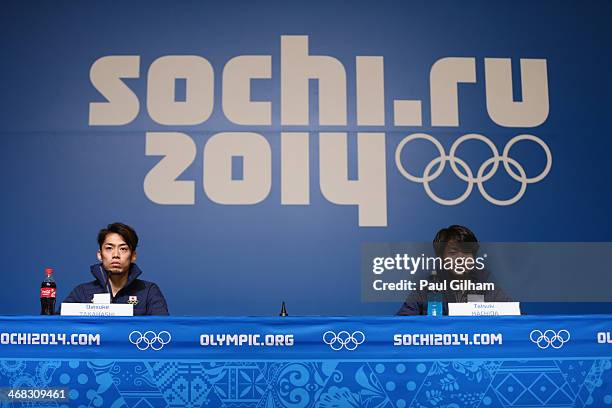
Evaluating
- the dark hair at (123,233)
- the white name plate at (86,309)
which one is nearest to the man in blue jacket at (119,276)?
the dark hair at (123,233)

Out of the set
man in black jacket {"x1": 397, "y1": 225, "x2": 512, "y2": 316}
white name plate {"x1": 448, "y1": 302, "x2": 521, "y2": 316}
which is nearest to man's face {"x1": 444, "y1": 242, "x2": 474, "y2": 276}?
man in black jacket {"x1": 397, "y1": 225, "x2": 512, "y2": 316}

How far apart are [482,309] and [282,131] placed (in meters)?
2.28

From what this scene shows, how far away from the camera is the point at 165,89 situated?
4.44 meters

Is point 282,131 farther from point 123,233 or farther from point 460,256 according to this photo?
point 460,256

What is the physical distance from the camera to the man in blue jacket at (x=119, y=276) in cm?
313

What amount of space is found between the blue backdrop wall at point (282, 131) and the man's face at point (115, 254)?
3.59ft

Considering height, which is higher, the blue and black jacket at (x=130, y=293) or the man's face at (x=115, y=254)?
the man's face at (x=115, y=254)

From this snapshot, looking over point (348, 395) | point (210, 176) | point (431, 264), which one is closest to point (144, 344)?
point (348, 395)

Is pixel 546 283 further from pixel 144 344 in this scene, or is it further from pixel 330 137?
pixel 144 344

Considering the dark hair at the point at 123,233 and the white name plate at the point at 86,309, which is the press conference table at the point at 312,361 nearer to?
the white name plate at the point at 86,309

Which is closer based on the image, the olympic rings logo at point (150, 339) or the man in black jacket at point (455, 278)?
the olympic rings logo at point (150, 339)

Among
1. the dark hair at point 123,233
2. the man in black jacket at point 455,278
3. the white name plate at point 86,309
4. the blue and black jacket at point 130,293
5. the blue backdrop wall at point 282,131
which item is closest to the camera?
the white name plate at point 86,309

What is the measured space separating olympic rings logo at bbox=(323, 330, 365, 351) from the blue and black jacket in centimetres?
105

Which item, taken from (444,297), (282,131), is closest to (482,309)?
(444,297)
